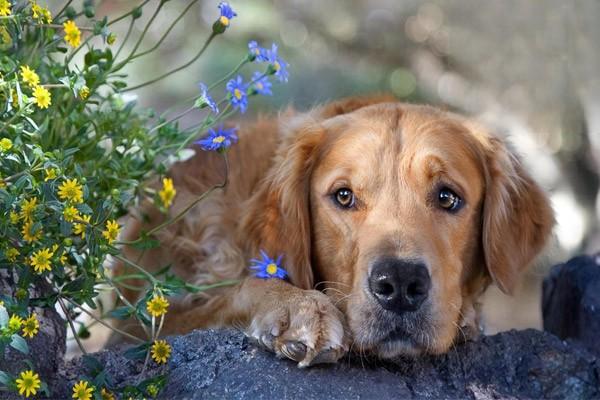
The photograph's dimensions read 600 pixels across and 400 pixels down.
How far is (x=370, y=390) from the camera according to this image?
126 inches

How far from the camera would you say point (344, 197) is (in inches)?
153

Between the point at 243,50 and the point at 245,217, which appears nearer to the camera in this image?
the point at 245,217

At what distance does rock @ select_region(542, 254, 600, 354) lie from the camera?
13.4ft

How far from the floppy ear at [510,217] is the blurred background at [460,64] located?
11.1ft

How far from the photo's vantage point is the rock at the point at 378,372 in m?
3.16

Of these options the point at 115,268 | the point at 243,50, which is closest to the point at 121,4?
the point at 243,50

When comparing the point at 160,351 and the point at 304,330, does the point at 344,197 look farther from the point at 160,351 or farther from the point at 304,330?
the point at 160,351

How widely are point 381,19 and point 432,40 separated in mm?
641

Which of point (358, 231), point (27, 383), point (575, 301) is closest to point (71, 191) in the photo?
point (27, 383)

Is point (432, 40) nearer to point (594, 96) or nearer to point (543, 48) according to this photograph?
point (543, 48)


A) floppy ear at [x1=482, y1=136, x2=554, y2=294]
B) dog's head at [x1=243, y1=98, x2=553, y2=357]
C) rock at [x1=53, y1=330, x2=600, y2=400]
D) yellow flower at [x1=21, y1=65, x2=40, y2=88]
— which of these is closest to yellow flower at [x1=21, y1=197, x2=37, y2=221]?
yellow flower at [x1=21, y1=65, x2=40, y2=88]

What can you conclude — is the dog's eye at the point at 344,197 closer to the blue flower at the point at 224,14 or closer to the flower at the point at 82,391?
the blue flower at the point at 224,14

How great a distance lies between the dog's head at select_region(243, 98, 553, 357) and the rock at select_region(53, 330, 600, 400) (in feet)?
0.36

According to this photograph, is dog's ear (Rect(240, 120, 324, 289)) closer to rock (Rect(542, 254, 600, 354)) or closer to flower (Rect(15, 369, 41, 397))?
rock (Rect(542, 254, 600, 354))
